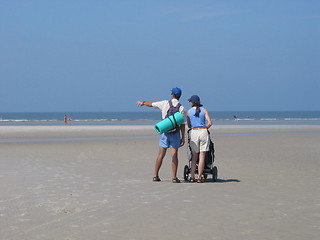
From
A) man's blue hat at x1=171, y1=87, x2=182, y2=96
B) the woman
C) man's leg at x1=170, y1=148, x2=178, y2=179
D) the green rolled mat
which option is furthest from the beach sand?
man's blue hat at x1=171, y1=87, x2=182, y2=96

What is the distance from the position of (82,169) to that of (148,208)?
586cm

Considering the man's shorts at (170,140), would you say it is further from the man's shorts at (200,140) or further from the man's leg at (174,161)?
the man's shorts at (200,140)

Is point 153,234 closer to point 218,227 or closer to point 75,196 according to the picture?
point 218,227

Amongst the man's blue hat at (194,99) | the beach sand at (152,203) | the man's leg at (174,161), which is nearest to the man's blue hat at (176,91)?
the man's blue hat at (194,99)

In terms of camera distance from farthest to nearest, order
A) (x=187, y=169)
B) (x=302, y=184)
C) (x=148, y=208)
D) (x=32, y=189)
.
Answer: (x=187, y=169)
(x=302, y=184)
(x=32, y=189)
(x=148, y=208)

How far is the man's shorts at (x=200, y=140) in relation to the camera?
1066cm

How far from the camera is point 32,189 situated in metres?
9.70

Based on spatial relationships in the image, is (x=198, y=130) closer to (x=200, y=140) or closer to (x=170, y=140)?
(x=200, y=140)

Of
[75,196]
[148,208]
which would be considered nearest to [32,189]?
[75,196]

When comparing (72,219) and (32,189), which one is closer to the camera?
(72,219)

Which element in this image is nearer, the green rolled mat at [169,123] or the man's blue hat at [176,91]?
the green rolled mat at [169,123]

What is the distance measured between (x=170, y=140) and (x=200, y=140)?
581mm

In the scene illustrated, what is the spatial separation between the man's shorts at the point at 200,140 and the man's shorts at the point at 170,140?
1.03 feet

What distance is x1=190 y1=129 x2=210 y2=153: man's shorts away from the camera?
10664mm
